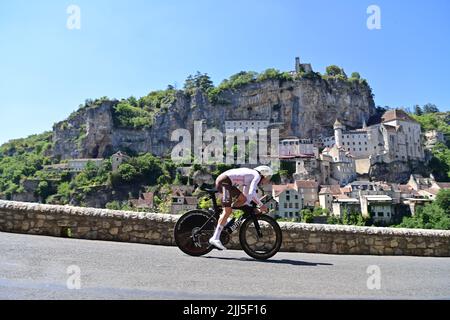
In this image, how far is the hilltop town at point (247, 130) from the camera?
7925cm

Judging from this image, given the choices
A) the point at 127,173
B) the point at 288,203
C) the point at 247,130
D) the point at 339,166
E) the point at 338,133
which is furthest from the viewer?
the point at 247,130

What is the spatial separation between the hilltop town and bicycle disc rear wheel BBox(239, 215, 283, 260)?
63754 millimetres

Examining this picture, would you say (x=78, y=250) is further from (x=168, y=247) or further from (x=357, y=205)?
(x=357, y=205)

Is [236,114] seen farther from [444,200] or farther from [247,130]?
[444,200]

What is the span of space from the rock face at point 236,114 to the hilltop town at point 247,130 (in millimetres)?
269

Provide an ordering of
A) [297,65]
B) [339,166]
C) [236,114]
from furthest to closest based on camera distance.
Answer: [297,65] < [236,114] < [339,166]

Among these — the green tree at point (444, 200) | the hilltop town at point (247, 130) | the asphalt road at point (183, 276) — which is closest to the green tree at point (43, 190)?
the hilltop town at point (247, 130)

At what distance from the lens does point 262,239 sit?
5660 mm

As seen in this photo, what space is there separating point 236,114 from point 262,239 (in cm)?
9795

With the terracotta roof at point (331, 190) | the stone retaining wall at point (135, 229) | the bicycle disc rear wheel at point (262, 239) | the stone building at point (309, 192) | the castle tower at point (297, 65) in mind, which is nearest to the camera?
the bicycle disc rear wheel at point (262, 239)

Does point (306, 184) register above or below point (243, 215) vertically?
above

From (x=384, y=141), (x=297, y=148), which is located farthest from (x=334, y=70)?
(x=297, y=148)

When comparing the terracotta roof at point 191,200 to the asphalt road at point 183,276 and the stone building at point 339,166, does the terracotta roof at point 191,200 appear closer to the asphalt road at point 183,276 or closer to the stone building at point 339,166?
the stone building at point 339,166

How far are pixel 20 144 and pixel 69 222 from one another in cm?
14240
